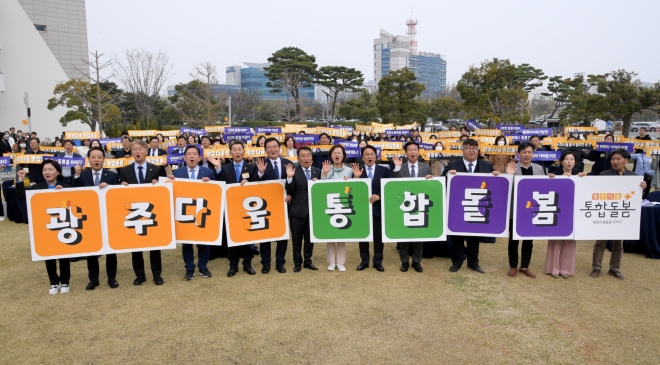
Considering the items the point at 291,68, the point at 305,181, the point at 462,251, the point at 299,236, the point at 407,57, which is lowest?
the point at 462,251

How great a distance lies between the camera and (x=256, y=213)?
5.67 meters

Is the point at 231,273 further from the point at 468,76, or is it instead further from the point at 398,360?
the point at 468,76

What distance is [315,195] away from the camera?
5688 millimetres

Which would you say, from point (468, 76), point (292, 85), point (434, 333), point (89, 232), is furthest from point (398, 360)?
point (292, 85)

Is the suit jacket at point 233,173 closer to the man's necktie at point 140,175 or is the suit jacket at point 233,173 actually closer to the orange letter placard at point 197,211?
the orange letter placard at point 197,211

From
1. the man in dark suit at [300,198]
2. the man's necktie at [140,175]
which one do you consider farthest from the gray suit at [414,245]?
the man's necktie at [140,175]

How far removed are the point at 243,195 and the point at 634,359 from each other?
460 centimetres

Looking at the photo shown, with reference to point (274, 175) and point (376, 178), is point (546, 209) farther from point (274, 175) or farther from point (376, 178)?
point (274, 175)

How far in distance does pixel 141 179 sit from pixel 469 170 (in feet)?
14.9

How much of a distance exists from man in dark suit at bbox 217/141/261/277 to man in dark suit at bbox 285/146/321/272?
524mm

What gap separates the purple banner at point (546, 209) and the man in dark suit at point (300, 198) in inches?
111

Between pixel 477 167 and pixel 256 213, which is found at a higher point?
pixel 477 167

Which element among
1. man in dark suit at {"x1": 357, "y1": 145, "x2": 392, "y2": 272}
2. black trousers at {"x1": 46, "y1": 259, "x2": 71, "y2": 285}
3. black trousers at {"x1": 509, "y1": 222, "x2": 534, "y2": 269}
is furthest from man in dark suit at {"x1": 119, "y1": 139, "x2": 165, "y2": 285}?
black trousers at {"x1": 509, "y1": 222, "x2": 534, "y2": 269}

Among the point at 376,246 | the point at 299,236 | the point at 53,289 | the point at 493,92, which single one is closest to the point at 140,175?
the point at 53,289
